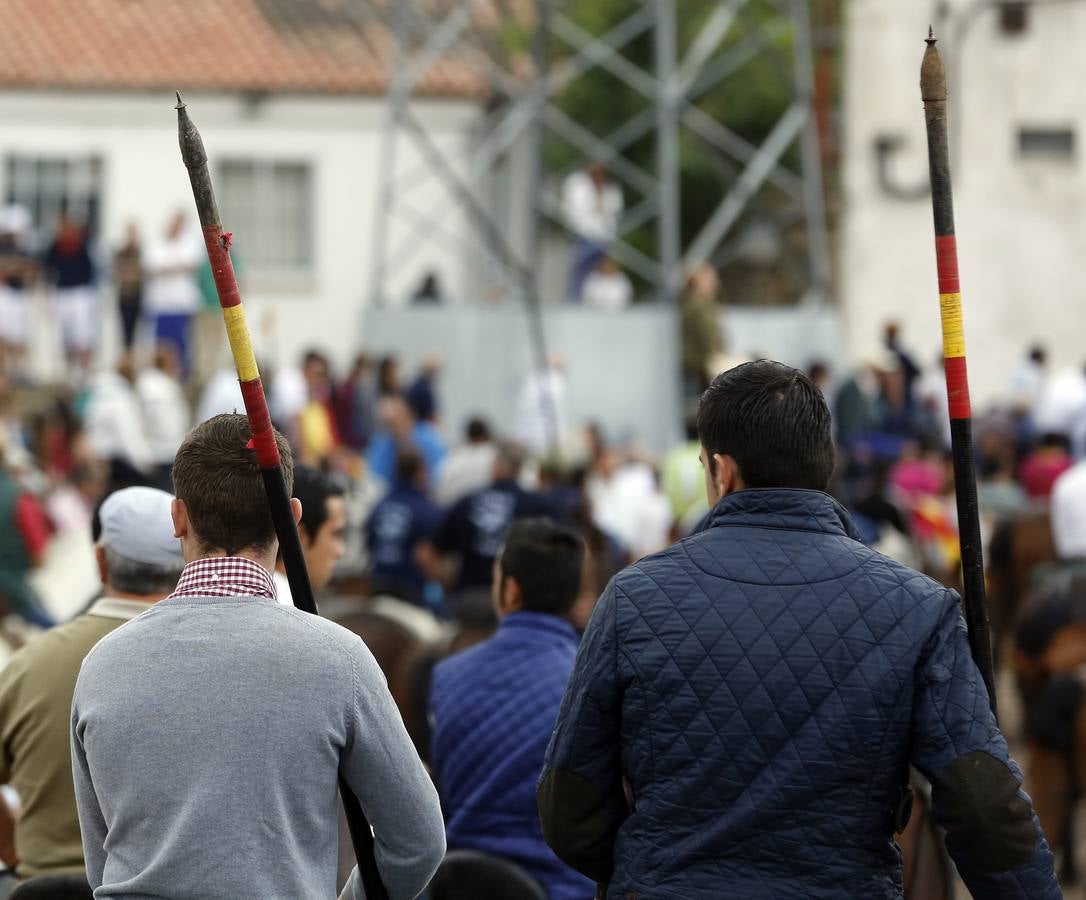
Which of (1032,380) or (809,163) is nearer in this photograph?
(809,163)

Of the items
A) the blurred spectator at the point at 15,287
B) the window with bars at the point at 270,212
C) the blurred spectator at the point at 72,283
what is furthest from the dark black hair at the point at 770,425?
the window with bars at the point at 270,212

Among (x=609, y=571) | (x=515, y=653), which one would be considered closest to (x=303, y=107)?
(x=609, y=571)

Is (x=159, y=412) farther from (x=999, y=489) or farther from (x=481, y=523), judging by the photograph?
(x=999, y=489)

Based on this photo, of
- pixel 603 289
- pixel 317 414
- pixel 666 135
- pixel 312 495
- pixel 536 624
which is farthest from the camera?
pixel 603 289

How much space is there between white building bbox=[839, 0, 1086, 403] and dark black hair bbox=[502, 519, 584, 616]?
2212 cm

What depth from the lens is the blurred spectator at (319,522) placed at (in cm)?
528

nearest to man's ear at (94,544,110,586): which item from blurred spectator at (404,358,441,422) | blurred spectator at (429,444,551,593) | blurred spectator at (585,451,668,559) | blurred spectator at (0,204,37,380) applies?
blurred spectator at (429,444,551,593)

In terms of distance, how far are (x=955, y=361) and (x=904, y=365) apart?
17201 mm

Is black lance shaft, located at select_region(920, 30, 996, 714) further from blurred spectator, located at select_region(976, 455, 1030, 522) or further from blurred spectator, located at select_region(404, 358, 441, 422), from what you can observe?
blurred spectator, located at select_region(404, 358, 441, 422)

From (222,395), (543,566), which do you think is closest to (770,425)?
(543,566)

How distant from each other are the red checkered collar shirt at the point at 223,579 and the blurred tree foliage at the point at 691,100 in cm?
2907

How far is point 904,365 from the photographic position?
813 inches

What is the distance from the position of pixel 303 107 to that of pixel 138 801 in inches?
1003

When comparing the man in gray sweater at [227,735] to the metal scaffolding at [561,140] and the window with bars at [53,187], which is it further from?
the window with bars at [53,187]
